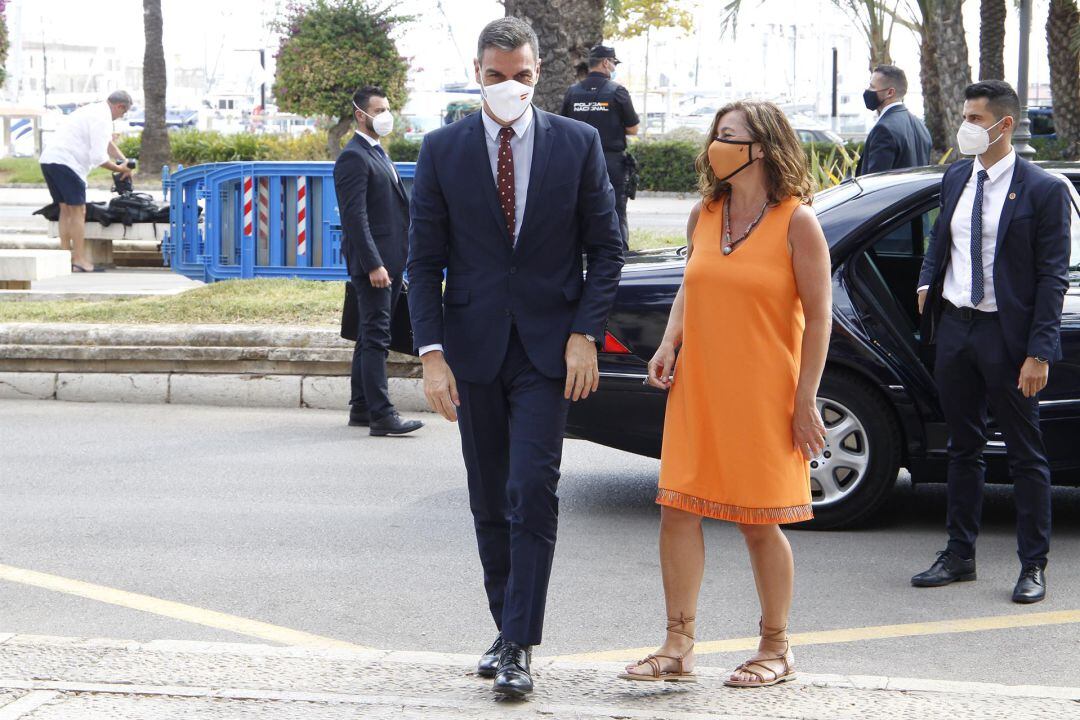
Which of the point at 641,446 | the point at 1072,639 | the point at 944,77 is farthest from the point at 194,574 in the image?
the point at 944,77

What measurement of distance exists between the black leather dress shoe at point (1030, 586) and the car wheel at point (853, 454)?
0.91 metres

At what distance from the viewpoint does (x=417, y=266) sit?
13.7 feet

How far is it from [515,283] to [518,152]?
1.22 feet

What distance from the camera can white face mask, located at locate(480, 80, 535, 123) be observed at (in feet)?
13.3

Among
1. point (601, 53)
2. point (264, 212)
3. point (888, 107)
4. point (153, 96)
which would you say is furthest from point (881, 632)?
point (153, 96)

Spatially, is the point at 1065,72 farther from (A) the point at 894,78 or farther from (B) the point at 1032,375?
(B) the point at 1032,375

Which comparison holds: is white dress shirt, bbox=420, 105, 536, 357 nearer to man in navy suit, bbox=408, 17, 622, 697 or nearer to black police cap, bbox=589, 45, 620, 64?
man in navy suit, bbox=408, 17, 622, 697

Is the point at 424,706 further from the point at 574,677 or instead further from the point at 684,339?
the point at 684,339

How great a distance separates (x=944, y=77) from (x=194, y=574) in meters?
21.3

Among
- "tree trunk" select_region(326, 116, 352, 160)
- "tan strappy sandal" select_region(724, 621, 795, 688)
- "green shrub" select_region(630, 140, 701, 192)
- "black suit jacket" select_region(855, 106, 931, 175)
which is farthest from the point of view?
"tree trunk" select_region(326, 116, 352, 160)

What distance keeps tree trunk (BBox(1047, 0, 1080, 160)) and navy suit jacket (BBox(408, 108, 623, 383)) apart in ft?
72.8

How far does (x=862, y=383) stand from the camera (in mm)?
6180

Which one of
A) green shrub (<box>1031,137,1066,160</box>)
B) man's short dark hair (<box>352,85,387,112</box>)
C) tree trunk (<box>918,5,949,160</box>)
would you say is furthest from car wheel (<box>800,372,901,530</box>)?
tree trunk (<box>918,5,949,160</box>)

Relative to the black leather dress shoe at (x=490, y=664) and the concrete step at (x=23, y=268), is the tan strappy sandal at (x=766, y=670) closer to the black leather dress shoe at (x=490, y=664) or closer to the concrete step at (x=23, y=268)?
the black leather dress shoe at (x=490, y=664)
